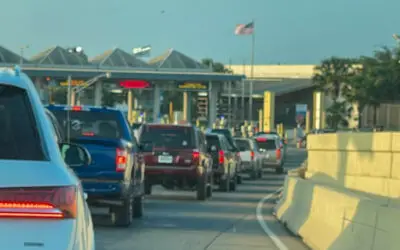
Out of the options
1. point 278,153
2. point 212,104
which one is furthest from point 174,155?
point 212,104

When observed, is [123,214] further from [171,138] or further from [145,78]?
[145,78]

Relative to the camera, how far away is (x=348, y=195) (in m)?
10.7

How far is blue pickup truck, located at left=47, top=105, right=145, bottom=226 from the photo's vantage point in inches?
555

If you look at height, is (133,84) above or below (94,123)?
above

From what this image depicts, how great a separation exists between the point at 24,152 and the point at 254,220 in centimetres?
1301

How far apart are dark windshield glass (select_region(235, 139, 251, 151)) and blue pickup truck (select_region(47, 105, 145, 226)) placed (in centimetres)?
2161

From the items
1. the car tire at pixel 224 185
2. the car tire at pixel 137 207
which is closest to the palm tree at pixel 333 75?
the car tire at pixel 224 185

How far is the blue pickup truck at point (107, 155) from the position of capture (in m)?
14.1

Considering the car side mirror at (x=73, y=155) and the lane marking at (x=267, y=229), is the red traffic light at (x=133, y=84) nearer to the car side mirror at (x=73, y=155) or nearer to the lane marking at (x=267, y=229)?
the lane marking at (x=267, y=229)

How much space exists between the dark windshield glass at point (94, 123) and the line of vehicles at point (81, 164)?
0.06 feet

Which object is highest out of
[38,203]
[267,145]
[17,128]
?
[17,128]

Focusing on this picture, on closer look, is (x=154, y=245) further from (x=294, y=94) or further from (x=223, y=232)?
(x=294, y=94)

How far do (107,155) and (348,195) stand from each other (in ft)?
15.7

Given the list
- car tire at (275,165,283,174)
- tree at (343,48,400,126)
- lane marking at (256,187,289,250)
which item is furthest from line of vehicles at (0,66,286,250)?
tree at (343,48,400,126)
